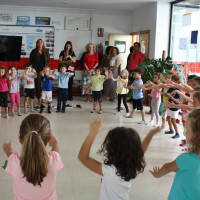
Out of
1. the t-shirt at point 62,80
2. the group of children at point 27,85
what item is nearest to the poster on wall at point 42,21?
the group of children at point 27,85

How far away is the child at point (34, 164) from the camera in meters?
1.58

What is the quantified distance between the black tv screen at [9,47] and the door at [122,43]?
3093 mm

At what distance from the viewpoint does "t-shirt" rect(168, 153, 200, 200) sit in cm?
154

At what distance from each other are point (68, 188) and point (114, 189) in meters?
1.49

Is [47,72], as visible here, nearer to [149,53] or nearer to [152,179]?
[149,53]

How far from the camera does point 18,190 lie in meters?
1.67

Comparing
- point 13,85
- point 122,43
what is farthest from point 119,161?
point 122,43

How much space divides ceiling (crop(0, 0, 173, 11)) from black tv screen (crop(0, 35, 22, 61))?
61.4 inches

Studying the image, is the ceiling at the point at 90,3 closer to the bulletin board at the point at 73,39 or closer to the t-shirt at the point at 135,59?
the bulletin board at the point at 73,39

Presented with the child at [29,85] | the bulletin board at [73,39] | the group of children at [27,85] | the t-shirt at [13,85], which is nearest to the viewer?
the group of children at [27,85]

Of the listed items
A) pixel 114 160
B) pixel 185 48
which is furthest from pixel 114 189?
pixel 185 48

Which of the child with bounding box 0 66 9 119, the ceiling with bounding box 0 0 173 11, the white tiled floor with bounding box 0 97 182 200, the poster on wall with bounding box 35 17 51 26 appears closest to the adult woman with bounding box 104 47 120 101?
the ceiling with bounding box 0 0 173 11

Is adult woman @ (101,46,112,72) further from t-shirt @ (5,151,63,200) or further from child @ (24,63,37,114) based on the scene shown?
t-shirt @ (5,151,63,200)

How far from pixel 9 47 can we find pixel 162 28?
3981 millimetres
